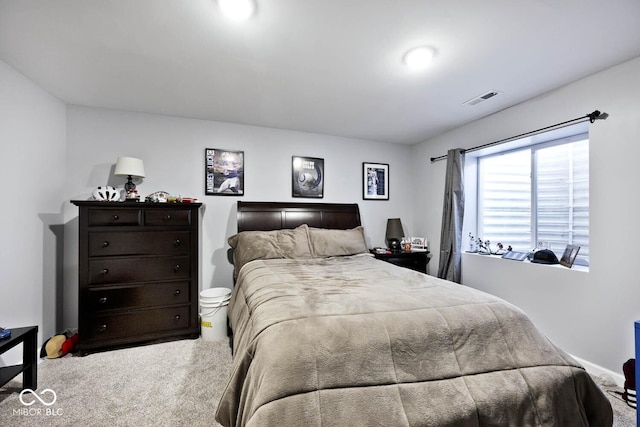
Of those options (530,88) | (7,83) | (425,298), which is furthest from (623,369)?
(7,83)

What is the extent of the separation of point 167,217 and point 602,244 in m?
3.85

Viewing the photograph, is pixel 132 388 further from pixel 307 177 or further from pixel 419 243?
pixel 419 243

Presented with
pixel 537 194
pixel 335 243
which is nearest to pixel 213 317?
pixel 335 243

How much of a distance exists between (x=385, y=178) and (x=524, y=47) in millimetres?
2481

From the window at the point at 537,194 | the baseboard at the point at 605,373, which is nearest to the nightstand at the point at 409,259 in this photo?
the window at the point at 537,194

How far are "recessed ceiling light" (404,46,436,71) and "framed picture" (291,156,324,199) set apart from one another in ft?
6.25

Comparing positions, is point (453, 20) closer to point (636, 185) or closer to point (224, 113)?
point (636, 185)

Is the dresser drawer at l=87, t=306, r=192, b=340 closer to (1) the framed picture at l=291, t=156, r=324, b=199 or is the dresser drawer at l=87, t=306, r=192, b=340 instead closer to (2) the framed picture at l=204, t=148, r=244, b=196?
(2) the framed picture at l=204, t=148, r=244, b=196

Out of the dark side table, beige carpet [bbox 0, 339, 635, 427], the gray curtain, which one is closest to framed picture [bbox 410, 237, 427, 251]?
the gray curtain

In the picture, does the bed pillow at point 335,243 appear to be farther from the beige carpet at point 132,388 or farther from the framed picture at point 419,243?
the beige carpet at point 132,388

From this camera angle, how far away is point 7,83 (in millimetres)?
2131

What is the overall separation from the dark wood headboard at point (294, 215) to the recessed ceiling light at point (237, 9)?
2.14 m

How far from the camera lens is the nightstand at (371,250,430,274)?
Answer: 3664 mm

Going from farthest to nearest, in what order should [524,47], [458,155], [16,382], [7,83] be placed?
[458,155], [7,83], [16,382], [524,47]
